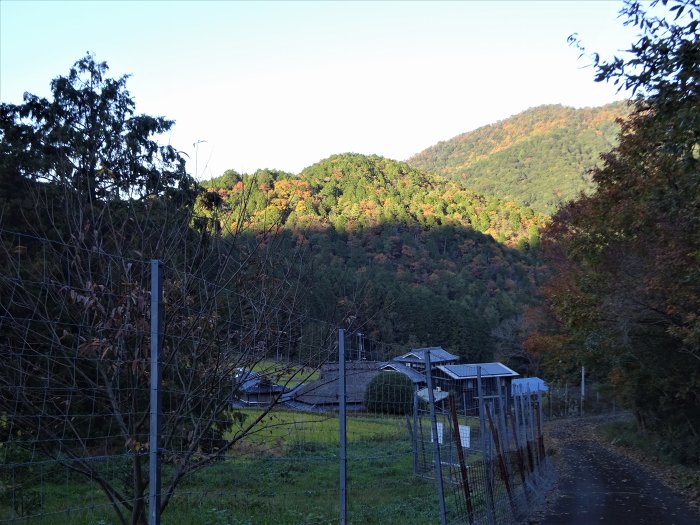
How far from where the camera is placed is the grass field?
726 centimetres

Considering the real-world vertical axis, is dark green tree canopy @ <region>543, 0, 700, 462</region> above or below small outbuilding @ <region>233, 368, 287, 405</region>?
above

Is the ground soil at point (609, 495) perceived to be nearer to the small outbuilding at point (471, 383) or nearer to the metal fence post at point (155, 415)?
the small outbuilding at point (471, 383)

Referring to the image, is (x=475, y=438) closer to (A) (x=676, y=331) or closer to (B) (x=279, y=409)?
(A) (x=676, y=331)

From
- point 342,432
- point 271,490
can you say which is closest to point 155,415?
point 342,432

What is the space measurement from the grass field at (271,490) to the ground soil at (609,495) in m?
2.73

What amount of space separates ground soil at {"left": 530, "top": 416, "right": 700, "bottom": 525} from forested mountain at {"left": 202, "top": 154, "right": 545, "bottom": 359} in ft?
57.1

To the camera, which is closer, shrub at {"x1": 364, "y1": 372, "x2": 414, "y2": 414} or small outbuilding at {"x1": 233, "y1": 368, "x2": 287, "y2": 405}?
small outbuilding at {"x1": 233, "y1": 368, "x2": 287, "y2": 405}

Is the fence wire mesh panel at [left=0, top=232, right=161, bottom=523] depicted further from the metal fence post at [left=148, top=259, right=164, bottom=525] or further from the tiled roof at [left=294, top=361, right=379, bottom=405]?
the tiled roof at [left=294, top=361, right=379, bottom=405]

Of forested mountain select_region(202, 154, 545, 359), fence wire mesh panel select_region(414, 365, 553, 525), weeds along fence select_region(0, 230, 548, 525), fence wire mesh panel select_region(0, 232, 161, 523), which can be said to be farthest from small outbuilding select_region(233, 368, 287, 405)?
forested mountain select_region(202, 154, 545, 359)

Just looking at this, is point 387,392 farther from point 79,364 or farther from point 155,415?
point 155,415

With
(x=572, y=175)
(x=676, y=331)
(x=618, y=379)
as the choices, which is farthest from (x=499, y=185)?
(x=676, y=331)

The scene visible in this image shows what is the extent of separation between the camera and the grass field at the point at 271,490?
7.26 m

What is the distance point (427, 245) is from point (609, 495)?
65.1m

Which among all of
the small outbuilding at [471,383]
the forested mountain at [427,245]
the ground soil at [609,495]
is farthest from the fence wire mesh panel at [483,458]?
the forested mountain at [427,245]
